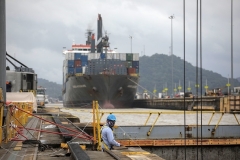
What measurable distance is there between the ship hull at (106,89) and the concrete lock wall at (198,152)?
41613mm

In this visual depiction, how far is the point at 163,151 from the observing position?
15.0 meters

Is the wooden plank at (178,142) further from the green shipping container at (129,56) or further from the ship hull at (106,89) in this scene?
the green shipping container at (129,56)

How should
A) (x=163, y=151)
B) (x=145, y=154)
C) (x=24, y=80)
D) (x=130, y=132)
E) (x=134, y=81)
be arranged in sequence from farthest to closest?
(x=134, y=81) < (x=24, y=80) < (x=130, y=132) < (x=163, y=151) < (x=145, y=154)

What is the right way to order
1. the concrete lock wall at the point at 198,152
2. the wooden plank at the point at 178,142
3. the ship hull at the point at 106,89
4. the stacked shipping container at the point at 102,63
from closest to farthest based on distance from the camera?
the wooden plank at the point at 178,142, the concrete lock wall at the point at 198,152, the ship hull at the point at 106,89, the stacked shipping container at the point at 102,63

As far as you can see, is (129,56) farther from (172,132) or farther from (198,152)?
(198,152)

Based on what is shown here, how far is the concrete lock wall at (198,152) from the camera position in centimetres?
1496

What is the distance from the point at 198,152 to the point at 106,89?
43567 mm

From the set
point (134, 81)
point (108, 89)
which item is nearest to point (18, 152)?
point (108, 89)

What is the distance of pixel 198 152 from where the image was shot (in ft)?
49.7

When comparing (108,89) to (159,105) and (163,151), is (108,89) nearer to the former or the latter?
(159,105)

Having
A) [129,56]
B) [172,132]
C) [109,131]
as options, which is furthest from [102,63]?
[109,131]

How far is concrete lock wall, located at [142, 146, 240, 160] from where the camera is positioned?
15.0m

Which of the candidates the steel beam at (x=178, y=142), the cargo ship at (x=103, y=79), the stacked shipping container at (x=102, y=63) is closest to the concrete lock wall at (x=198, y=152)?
the steel beam at (x=178, y=142)

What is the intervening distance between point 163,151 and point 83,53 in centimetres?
5831
